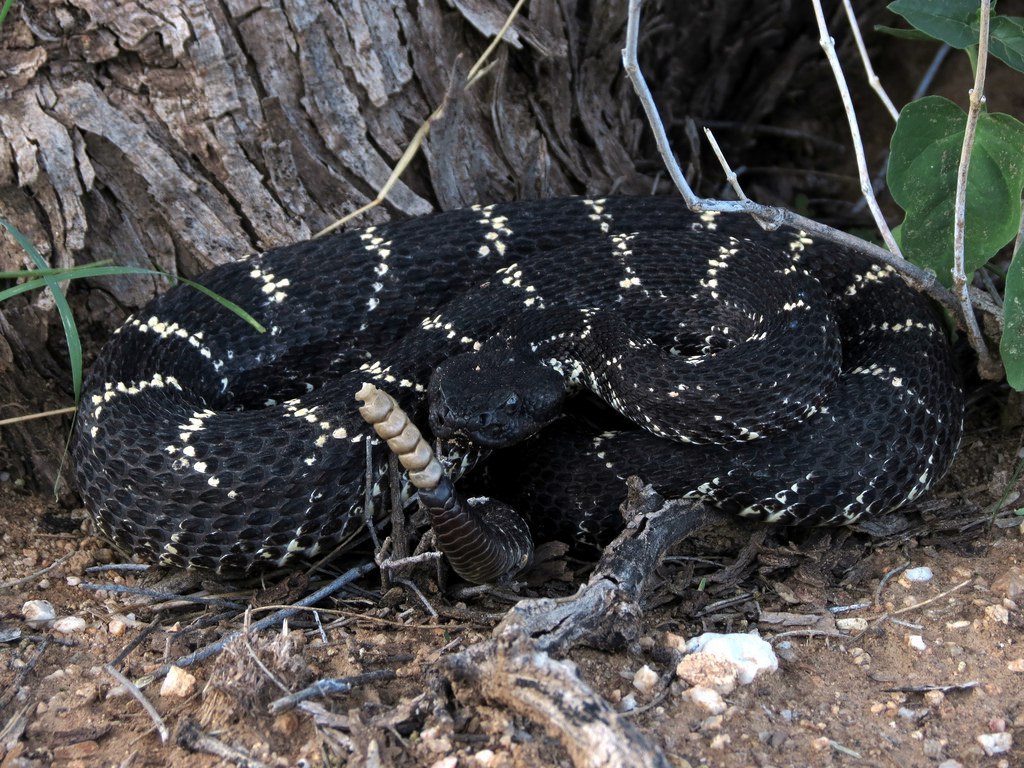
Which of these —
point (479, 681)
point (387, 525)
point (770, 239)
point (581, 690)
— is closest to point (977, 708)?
point (581, 690)

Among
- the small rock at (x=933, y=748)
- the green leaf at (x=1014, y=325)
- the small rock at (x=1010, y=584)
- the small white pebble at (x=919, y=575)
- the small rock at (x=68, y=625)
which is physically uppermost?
the small rock at (x=68, y=625)

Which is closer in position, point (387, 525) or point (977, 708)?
point (977, 708)

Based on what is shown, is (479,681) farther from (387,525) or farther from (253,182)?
(253,182)

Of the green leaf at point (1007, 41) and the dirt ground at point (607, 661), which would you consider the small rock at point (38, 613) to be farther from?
the green leaf at point (1007, 41)

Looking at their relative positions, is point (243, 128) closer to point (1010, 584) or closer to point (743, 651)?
point (743, 651)

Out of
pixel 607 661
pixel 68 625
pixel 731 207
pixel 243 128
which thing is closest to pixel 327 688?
pixel 607 661

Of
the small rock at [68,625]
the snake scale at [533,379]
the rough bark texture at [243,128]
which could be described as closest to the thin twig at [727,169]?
the snake scale at [533,379]
